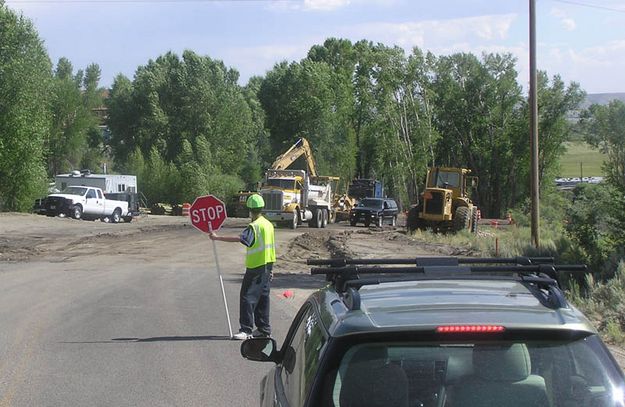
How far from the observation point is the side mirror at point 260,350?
Answer: 479cm

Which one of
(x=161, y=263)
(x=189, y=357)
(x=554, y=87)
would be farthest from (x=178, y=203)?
(x=189, y=357)

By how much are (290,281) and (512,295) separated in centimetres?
1607

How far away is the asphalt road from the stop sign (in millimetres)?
1483

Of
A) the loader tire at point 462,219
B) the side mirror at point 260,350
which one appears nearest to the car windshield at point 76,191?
the loader tire at point 462,219

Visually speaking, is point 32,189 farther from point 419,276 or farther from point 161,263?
point 419,276

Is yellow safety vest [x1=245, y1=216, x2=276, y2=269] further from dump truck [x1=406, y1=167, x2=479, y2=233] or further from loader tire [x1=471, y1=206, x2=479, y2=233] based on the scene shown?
loader tire [x1=471, y1=206, x2=479, y2=233]

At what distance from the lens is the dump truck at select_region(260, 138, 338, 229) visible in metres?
43.9

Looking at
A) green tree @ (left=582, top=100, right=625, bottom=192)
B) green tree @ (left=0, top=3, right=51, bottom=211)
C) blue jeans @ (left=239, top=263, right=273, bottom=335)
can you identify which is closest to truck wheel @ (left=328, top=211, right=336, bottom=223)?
green tree @ (left=582, top=100, right=625, bottom=192)

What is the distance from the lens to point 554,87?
6594cm

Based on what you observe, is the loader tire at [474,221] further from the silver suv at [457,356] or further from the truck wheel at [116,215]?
the silver suv at [457,356]

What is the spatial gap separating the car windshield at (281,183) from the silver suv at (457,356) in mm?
41878

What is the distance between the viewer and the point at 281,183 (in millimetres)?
45750

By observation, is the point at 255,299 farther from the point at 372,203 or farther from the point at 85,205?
the point at 372,203

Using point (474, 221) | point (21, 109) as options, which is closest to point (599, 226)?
point (474, 221)
